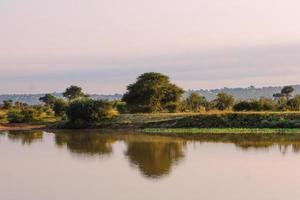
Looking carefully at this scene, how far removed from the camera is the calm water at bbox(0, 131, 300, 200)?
1438cm

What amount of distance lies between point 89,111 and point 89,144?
13018 millimetres

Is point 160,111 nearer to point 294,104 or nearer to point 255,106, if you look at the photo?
point 255,106

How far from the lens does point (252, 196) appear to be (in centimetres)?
1370

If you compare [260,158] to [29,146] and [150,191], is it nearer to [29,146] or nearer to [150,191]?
[150,191]

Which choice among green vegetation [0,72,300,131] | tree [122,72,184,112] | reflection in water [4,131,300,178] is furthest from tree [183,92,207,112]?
reflection in water [4,131,300,178]

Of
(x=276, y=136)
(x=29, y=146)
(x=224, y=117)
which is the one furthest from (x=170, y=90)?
(x=29, y=146)

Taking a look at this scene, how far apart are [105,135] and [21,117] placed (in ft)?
52.2

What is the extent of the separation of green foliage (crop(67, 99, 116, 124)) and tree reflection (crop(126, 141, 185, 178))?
13089 millimetres

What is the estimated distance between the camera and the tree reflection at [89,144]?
25.2 meters

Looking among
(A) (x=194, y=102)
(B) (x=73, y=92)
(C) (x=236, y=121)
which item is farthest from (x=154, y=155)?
(B) (x=73, y=92)

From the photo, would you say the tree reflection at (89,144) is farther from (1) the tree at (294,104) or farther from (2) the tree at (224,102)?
(2) the tree at (224,102)

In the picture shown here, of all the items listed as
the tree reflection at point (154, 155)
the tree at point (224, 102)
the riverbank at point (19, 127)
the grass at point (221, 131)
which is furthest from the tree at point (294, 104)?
the riverbank at point (19, 127)

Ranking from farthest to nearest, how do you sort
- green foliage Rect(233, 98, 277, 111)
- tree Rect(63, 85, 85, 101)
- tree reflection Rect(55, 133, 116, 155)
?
tree Rect(63, 85, 85, 101)
green foliage Rect(233, 98, 277, 111)
tree reflection Rect(55, 133, 116, 155)

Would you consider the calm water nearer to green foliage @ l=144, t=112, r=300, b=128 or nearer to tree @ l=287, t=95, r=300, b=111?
green foliage @ l=144, t=112, r=300, b=128
